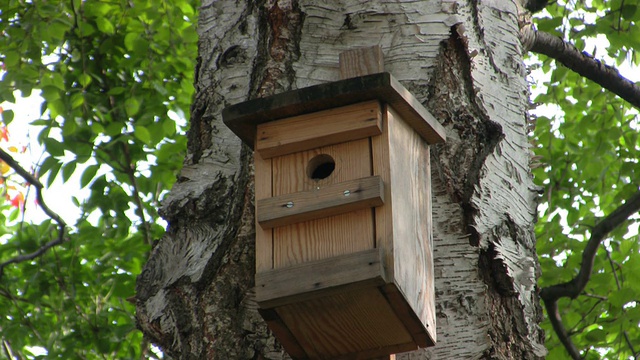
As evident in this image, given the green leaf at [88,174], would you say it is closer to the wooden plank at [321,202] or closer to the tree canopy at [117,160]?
the tree canopy at [117,160]

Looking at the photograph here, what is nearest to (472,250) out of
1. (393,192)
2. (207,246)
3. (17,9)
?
(393,192)

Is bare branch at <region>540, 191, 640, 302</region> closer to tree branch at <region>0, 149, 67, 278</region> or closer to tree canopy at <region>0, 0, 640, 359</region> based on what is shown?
tree canopy at <region>0, 0, 640, 359</region>

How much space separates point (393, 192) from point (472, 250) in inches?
11.8

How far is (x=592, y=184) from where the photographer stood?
5.55 meters

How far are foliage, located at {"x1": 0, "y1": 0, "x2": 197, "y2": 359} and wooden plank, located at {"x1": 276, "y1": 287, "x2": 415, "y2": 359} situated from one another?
2.82 meters

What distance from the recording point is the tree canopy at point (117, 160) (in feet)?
15.0

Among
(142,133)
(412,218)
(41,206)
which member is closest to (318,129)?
(412,218)

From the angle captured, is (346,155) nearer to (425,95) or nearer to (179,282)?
(425,95)

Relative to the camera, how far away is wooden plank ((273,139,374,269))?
182 centimetres

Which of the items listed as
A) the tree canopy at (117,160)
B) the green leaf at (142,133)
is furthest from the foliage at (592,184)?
the green leaf at (142,133)

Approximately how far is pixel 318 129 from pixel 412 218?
30 centimetres

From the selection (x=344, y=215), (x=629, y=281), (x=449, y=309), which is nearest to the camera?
(x=344, y=215)

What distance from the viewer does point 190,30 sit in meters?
4.84

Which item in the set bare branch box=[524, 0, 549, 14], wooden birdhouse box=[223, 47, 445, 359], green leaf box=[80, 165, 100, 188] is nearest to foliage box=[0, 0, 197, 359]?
green leaf box=[80, 165, 100, 188]
